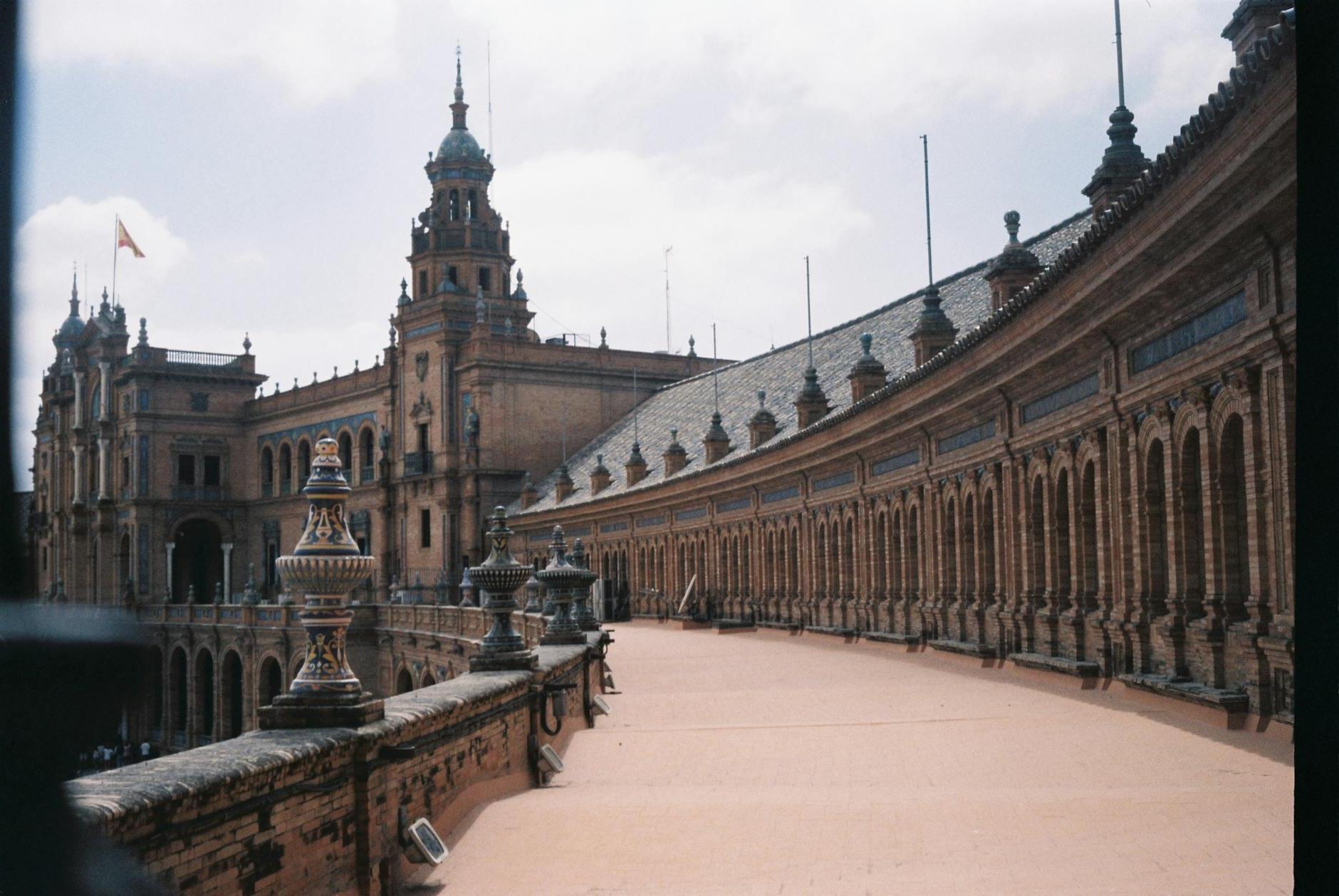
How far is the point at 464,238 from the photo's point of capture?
73.2 metres

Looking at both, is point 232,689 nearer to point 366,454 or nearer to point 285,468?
point 366,454

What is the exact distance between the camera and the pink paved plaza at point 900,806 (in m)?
8.01

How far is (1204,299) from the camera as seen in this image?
15.1 m

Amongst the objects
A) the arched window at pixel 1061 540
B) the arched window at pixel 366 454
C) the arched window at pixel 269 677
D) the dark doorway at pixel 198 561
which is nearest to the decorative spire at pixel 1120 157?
the arched window at pixel 1061 540

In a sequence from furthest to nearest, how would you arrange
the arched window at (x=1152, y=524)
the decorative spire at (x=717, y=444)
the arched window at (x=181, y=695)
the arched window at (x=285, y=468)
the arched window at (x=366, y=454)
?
the arched window at (x=285, y=468), the arched window at (x=366, y=454), the arched window at (x=181, y=695), the decorative spire at (x=717, y=444), the arched window at (x=1152, y=524)

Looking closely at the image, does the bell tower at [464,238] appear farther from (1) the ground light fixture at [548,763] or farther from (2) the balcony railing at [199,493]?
(1) the ground light fixture at [548,763]

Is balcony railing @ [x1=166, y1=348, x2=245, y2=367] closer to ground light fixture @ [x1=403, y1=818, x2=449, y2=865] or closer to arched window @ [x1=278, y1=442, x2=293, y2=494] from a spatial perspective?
arched window @ [x1=278, y1=442, x2=293, y2=494]

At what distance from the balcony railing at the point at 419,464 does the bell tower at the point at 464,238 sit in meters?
7.58

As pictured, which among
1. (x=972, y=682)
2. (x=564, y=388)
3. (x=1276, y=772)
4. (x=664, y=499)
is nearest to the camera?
(x=1276, y=772)

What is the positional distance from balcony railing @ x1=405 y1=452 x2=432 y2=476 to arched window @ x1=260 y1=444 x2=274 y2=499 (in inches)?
592

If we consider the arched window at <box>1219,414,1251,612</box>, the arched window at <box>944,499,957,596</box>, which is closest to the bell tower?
the arched window at <box>944,499,957,596</box>

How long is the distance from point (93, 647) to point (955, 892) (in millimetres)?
6661

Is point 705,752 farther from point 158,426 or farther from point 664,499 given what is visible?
point 158,426

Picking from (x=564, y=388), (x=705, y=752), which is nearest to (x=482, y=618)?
(x=705, y=752)
